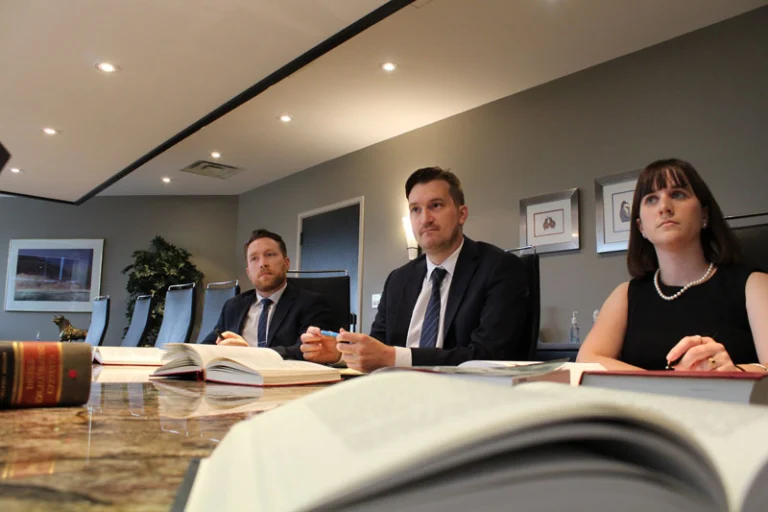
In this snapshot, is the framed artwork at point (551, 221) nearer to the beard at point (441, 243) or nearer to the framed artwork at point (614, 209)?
the framed artwork at point (614, 209)

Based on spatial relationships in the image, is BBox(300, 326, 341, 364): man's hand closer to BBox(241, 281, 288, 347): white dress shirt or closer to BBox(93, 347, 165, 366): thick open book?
BBox(93, 347, 165, 366): thick open book

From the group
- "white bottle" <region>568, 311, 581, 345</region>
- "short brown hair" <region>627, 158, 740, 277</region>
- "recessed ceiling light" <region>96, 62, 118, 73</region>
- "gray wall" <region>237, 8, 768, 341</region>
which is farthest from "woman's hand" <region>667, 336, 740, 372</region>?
"recessed ceiling light" <region>96, 62, 118, 73</region>

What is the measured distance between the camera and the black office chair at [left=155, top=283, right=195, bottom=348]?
3.51m

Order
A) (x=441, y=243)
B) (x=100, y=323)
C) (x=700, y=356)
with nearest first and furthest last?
(x=700, y=356)
(x=441, y=243)
(x=100, y=323)

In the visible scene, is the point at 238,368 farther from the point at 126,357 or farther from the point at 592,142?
the point at 592,142

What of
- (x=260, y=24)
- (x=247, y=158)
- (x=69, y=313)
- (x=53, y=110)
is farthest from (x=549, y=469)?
(x=69, y=313)

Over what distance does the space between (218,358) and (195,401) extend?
1.25 ft

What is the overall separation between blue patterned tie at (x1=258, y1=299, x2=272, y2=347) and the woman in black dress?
5.09 ft

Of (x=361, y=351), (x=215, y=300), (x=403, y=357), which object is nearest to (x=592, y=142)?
(x=215, y=300)

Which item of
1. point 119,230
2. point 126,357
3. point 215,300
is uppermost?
point 119,230

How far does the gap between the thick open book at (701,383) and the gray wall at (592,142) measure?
293 cm

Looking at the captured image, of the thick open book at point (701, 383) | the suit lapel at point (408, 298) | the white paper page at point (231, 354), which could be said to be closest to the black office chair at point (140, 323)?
the suit lapel at point (408, 298)

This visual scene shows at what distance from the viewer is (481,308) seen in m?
1.72

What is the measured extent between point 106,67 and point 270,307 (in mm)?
2027
